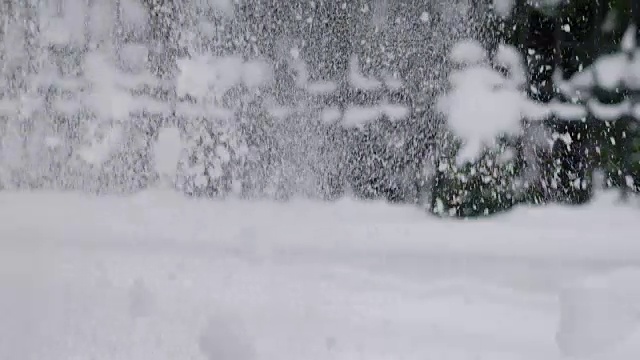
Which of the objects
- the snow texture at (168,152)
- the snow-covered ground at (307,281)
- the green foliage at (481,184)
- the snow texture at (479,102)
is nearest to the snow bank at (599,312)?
the snow-covered ground at (307,281)

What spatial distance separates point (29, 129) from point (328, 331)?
731mm

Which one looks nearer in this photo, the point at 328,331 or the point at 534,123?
the point at 328,331

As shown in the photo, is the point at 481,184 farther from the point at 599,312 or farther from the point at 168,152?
the point at 168,152

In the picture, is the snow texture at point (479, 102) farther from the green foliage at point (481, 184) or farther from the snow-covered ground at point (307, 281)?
the snow-covered ground at point (307, 281)

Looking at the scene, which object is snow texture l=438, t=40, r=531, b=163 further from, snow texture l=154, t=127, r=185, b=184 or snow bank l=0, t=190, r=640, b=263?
snow texture l=154, t=127, r=185, b=184

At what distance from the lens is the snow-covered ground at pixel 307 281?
115cm

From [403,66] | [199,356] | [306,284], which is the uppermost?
[403,66]

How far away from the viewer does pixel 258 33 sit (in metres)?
1.30

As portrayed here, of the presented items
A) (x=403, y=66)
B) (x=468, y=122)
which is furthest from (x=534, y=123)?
(x=403, y=66)

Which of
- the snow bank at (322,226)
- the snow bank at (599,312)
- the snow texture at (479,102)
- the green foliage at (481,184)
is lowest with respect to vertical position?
the snow bank at (599,312)

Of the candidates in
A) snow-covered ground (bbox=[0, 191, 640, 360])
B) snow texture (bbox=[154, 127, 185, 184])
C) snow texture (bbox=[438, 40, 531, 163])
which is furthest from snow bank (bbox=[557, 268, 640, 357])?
snow texture (bbox=[154, 127, 185, 184])

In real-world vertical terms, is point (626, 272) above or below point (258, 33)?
below

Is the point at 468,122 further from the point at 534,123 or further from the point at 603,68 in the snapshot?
the point at 603,68

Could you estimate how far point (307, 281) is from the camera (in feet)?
3.98
